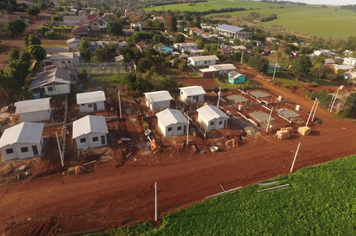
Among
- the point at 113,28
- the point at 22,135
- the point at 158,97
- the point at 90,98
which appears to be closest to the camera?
the point at 22,135

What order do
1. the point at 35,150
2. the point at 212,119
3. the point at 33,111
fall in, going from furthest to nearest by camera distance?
the point at 212,119, the point at 33,111, the point at 35,150

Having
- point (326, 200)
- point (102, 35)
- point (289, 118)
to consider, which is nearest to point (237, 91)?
point (289, 118)

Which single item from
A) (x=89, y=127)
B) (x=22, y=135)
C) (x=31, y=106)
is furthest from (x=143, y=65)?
(x=22, y=135)

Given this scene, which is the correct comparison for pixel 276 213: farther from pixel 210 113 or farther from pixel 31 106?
pixel 31 106

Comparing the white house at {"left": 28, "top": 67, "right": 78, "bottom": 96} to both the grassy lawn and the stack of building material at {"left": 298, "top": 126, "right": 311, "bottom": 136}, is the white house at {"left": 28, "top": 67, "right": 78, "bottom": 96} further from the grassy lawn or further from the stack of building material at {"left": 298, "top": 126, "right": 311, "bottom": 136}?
the stack of building material at {"left": 298, "top": 126, "right": 311, "bottom": 136}

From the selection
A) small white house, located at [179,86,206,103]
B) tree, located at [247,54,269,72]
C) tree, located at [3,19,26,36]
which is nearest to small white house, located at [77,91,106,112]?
small white house, located at [179,86,206,103]
